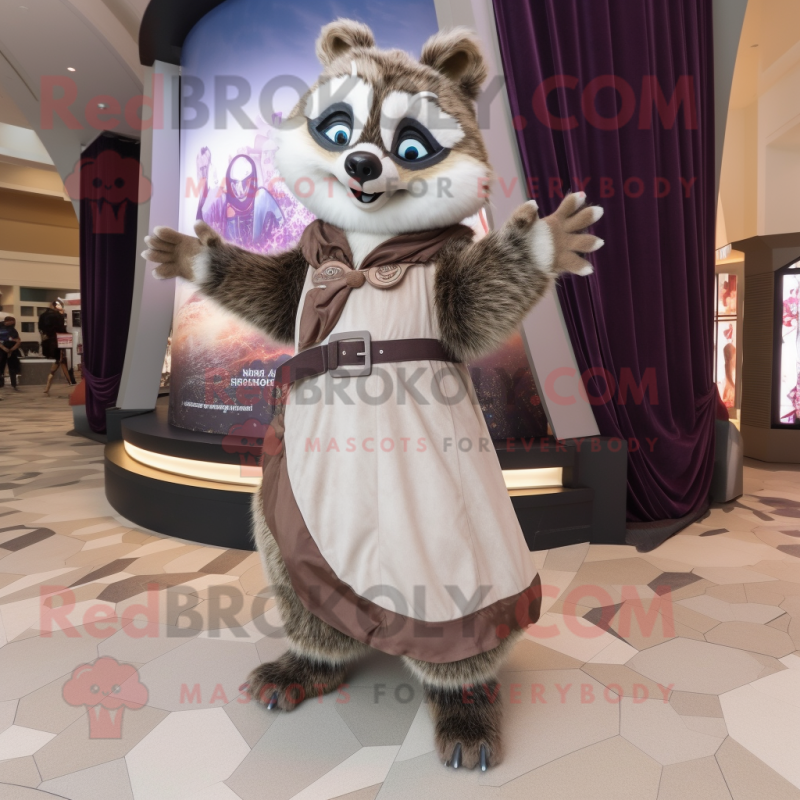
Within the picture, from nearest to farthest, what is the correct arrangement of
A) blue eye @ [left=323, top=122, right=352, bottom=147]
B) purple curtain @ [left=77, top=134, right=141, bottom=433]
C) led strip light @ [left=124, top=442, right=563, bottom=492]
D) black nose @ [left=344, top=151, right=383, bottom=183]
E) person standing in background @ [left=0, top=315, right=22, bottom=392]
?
1. black nose @ [left=344, top=151, right=383, bottom=183]
2. blue eye @ [left=323, top=122, right=352, bottom=147]
3. led strip light @ [left=124, top=442, right=563, bottom=492]
4. purple curtain @ [left=77, top=134, right=141, bottom=433]
5. person standing in background @ [left=0, top=315, right=22, bottom=392]

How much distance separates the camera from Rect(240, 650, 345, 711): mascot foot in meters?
1.27

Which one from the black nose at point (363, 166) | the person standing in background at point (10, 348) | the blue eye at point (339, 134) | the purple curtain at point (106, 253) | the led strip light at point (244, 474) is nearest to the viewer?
the black nose at point (363, 166)

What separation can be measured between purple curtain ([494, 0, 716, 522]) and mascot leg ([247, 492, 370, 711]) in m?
1.46

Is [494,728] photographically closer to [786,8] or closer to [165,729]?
[165,729]

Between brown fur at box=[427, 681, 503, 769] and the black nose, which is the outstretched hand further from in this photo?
brown fur at box=[427, 681, 503, 769]

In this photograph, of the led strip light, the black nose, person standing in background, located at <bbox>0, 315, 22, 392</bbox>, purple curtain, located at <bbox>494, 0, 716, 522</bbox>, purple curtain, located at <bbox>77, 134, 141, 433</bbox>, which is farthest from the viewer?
person standing in background, located at <bbox>0, 315, 22, 392</bbox>

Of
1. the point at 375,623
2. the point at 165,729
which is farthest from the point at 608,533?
the point at 165,729

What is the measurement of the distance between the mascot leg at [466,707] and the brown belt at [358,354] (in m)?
0.56

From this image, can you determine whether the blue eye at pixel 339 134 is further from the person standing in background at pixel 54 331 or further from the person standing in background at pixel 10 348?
the person standing in background at pixel 10 348

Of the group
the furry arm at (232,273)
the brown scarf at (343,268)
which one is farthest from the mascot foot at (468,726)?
the furry arm at (232,273)

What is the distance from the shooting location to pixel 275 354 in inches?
100

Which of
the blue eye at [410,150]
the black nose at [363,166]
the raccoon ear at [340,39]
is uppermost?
the raccoon ear at [340,39]

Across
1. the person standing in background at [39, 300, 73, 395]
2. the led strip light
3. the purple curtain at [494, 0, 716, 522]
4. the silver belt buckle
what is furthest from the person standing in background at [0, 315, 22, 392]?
the silver belt buckle

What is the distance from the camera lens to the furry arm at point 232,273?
50.0 inches
